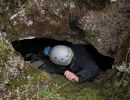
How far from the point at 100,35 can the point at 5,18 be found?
157 cm

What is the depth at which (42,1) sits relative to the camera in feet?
17.6

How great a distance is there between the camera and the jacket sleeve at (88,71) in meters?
5.86

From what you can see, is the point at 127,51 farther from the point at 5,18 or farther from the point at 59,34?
the point at 5,18

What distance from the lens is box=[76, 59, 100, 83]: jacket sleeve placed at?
19.2 feet

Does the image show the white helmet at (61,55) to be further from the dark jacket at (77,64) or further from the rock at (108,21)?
the rock at (108,21)

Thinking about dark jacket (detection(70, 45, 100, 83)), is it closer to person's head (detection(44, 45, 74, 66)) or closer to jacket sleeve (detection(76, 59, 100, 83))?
jacket sleeve (detection(76, 59, 100, 83))

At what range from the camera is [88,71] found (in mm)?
6129

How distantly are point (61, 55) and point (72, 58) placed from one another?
271 millimetres

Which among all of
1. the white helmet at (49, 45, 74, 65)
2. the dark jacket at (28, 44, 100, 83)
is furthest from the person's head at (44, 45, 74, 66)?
the dark jacket at (28, 44, 100, 83)

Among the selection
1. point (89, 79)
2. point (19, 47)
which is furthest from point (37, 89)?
point (19, 47)

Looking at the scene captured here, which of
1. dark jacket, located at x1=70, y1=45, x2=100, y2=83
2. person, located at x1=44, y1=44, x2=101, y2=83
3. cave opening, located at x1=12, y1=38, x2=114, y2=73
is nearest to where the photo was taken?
dark jacket, located at x1=70, y1=45, x2=100, y2=83

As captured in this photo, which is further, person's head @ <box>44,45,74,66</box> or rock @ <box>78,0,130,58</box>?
person's head @ <box>44,45,74,66</box>

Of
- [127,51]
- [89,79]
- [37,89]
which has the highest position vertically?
[127,51]

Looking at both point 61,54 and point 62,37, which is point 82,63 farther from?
point 62,37
